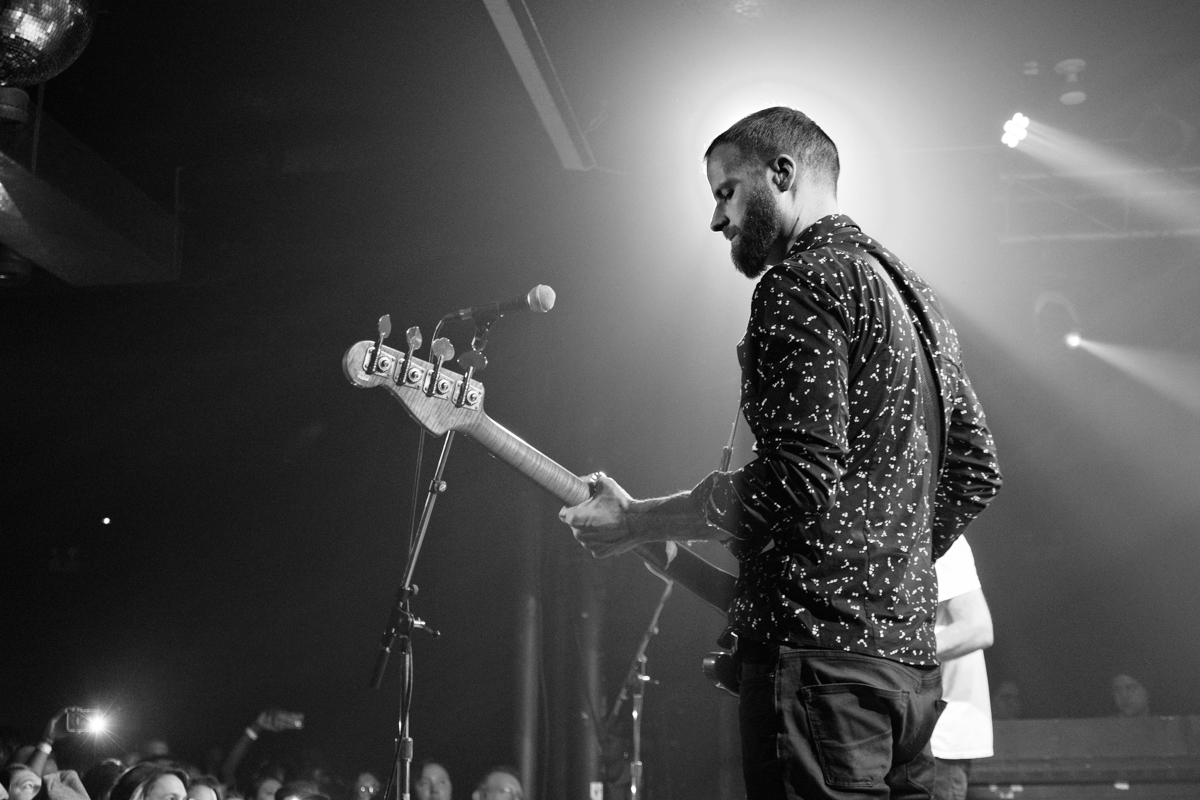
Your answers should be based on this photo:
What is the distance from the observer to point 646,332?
7871mm

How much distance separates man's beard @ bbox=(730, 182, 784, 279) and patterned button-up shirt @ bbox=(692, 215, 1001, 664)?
131 millimetres

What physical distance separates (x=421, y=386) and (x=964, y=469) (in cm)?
186

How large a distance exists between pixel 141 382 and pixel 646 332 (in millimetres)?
4022

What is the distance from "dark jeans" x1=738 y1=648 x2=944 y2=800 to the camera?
1567 mm

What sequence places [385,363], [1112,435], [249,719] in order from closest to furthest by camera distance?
[385,363] < [249,719] < [1112,435]

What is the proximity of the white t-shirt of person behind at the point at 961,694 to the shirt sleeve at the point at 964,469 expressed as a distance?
3.86ft

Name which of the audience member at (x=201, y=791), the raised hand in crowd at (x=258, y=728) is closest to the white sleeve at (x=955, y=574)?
the audience member at (x=201, y=791)

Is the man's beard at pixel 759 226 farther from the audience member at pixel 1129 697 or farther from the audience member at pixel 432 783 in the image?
the audience member at pixel 1129 697

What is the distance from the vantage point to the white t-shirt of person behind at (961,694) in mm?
3170

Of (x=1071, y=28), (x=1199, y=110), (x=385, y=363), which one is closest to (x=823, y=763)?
(x=385, y=363)

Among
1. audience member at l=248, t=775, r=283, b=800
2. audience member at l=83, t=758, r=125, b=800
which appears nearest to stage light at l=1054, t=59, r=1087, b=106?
audience member at l=83, t=758, r=125, b=800

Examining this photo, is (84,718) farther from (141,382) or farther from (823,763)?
(823,763)

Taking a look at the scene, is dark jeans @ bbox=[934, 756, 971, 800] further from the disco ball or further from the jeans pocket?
the disco ball

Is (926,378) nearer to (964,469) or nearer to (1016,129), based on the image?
(964,469)
